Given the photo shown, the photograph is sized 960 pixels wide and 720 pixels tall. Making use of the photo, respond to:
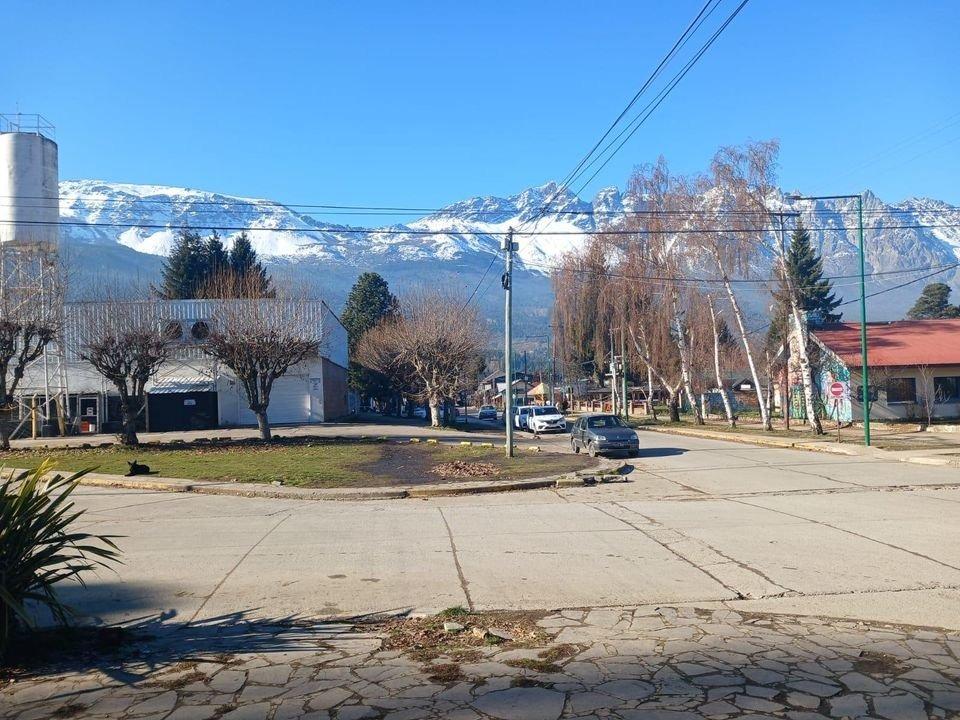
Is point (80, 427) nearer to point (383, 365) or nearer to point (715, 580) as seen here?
point (383, 365)

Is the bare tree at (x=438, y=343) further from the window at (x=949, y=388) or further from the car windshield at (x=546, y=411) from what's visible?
the window at (x=949, y=388)

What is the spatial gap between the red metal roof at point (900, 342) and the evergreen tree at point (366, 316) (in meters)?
36.4

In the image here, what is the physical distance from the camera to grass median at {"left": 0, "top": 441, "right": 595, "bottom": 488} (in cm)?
1936

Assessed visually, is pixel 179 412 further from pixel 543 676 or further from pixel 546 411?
pixel 543 676

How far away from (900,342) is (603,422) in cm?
2755

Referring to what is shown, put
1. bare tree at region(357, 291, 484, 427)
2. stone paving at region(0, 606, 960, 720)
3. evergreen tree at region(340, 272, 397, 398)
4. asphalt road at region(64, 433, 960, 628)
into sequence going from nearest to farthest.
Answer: stone paving at region(0, 606, 960, 720), asphalt road at region(64, 433, 960, 628), bare tree at region(357, 291, 484, 427), evergreen tree at region(340, 272, 397, 398)

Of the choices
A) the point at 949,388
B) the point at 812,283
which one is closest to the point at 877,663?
the point at 949,388

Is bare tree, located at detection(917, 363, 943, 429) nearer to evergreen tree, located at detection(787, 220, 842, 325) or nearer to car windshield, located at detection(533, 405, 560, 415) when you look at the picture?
evergreen tree, located at detection(787, 220, 842, 325)

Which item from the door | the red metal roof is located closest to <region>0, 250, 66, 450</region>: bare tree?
the door

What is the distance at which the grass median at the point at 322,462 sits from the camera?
19.4m

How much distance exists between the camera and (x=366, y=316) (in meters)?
71.5

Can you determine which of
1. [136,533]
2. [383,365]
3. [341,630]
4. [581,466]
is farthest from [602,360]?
[341,630]

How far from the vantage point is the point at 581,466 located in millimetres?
21844

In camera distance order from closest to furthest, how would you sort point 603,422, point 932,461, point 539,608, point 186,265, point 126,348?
1. point 539,608
2. point 932,461
3. point 603,422
4. point 126,348
5. point 186,265
